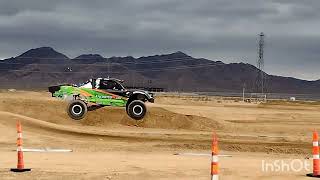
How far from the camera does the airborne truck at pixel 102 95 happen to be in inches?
1061

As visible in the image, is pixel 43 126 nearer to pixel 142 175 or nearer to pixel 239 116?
pixel 142 175

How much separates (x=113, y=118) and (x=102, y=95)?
5.90 meters

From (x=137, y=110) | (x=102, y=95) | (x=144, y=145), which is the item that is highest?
(x=102, y=95)

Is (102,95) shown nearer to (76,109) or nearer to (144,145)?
(76,109)

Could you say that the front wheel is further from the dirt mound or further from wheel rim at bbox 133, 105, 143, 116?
the dirt mound

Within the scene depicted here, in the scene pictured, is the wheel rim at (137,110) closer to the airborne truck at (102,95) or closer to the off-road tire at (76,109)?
the airborne truck at (102,95)

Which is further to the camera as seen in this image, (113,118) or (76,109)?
(113,118)

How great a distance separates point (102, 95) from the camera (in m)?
27.5

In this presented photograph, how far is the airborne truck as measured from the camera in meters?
26.9

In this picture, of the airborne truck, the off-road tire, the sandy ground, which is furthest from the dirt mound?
the off-road tire

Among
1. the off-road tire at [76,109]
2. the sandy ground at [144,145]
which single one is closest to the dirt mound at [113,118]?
the sandy ground at [144,145]

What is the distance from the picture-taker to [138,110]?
26.9 meters

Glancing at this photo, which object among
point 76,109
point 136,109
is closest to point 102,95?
point 76,109

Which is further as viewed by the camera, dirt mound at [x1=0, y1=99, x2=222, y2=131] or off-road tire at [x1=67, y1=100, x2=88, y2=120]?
dirt mound at [x1=0, y1=99, x2=222, y2=131]
